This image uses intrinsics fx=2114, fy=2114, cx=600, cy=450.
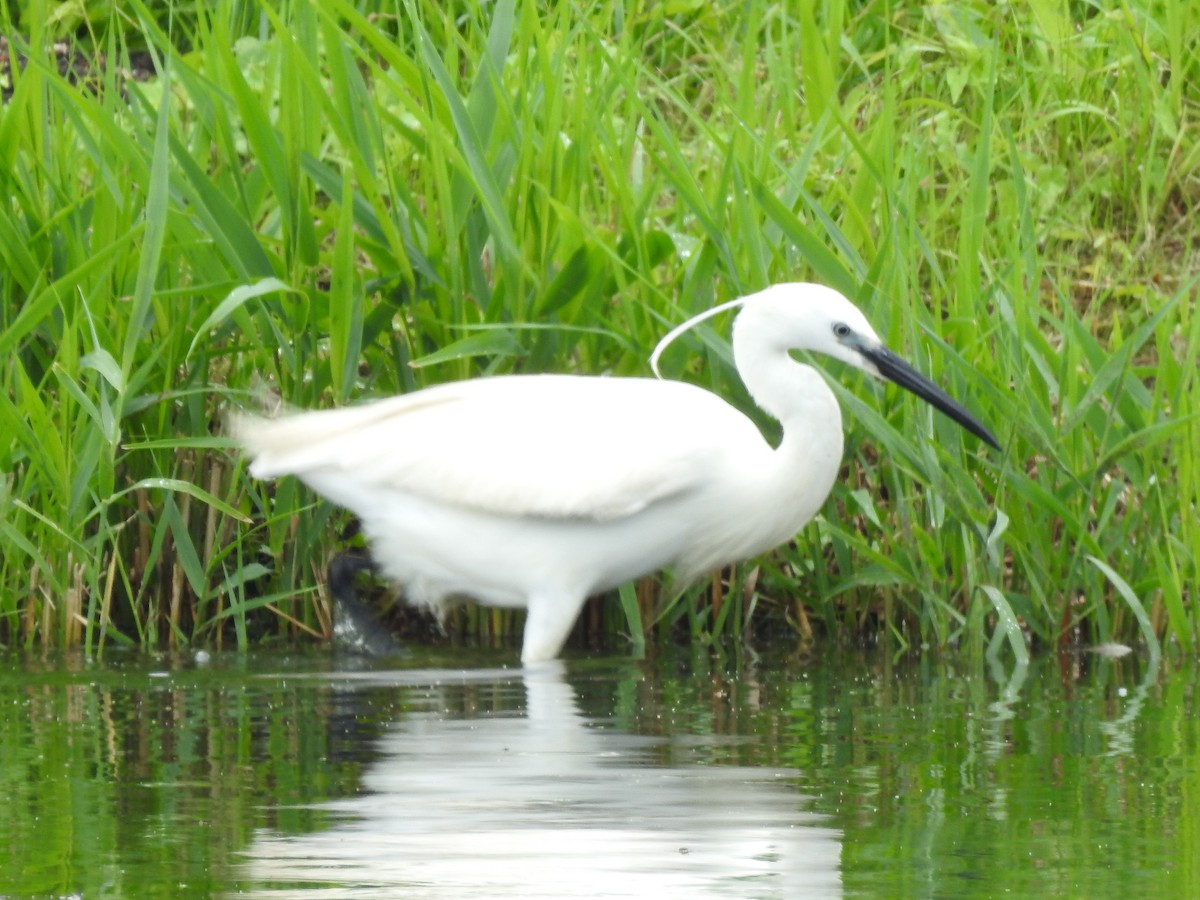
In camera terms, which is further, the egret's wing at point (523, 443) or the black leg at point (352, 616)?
the black leg at point (352, 616)

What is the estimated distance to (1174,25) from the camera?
6664 mm

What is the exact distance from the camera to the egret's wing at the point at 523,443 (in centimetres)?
466

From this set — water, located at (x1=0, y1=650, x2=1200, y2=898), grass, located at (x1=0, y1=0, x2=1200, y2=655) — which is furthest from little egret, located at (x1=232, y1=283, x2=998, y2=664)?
water, located at (x1=0, y1=650, x2=1200, y2=898)

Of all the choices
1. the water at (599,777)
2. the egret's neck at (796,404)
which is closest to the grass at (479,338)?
the egret's neck at (796,404)

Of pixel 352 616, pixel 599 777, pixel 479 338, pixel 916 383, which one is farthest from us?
pixel 352 616

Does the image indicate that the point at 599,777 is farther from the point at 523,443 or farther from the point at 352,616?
the point at 352,616

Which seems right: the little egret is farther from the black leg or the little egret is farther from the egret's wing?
the black leg

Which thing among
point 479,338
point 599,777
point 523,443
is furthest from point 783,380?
point 599,777

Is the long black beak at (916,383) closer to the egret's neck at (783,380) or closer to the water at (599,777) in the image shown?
the egret's neck at (783,380)

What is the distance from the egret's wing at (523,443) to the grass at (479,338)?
146 millimetres

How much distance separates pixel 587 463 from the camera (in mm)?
4699

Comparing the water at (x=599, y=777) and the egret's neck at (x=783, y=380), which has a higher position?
the egret's neck at (x=783, y=380)

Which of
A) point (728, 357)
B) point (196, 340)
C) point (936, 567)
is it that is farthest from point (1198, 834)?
point (196, 340)

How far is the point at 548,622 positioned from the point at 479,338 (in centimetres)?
68
